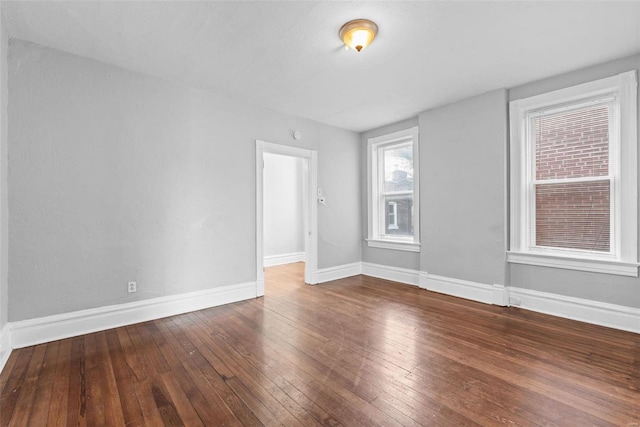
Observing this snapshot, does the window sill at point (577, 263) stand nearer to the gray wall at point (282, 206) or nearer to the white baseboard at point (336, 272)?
the white baseboard at point (336, 272)

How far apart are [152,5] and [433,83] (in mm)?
2892

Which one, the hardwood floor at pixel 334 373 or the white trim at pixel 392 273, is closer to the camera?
the hardwood floor at pixel 334 373

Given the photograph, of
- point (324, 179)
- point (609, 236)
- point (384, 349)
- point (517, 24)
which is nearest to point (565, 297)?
point (609, 236)

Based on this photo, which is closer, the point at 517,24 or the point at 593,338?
the point at 517,24

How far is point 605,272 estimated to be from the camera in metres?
2.94

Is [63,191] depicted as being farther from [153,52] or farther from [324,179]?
[324,179]

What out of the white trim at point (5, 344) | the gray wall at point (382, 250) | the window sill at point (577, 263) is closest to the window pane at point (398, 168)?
the gray wall at point (382, 250)

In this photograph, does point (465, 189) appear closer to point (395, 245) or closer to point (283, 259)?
point (395, 245)

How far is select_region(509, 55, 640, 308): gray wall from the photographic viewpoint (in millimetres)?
2838

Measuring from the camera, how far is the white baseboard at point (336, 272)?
4.86m

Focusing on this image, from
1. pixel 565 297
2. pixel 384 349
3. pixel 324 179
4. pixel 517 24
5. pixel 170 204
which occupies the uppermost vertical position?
pixel 517 24

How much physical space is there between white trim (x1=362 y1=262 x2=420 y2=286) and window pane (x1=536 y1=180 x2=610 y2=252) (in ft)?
5.80

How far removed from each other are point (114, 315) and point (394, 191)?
4.32m

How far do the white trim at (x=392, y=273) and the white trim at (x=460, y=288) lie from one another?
0.76 ft
